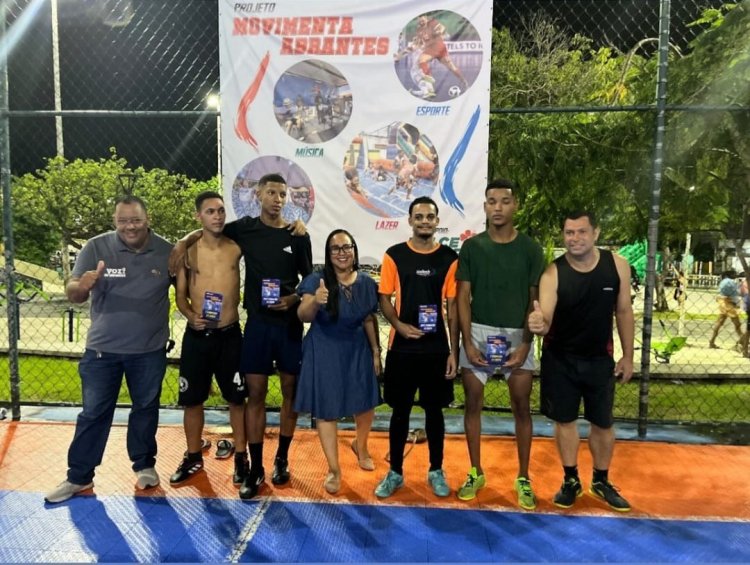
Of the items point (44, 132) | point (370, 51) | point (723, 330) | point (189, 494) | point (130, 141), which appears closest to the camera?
point (189, 494)

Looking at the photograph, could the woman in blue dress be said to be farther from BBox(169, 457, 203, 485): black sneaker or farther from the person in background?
the person in background

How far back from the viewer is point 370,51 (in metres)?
4.49

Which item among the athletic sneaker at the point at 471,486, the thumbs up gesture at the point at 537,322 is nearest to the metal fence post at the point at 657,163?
the thumbs up gesture at the point at 537,322

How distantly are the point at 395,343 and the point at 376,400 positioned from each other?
44cm

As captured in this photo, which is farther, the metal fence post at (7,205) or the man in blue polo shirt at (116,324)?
the metal fence post at (7,205)

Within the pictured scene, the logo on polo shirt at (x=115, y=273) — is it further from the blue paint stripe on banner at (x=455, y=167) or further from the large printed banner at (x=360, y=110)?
the blue paint stripe on banner at (x=455, y=167)

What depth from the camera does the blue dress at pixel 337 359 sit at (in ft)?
11.6

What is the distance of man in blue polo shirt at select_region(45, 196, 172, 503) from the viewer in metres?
3.55

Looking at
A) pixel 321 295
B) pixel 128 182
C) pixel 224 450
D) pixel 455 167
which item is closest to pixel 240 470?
pixel 224 450

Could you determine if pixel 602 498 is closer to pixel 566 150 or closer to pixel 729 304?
pixel 566 150

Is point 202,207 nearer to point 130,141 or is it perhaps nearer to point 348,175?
point 348,175

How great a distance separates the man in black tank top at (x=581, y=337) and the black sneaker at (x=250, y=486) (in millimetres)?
1962

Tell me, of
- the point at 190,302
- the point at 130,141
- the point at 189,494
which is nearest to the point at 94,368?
the point at 190,302

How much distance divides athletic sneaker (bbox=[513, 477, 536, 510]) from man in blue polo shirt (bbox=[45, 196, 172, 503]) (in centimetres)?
245
